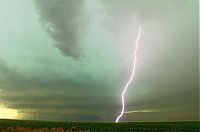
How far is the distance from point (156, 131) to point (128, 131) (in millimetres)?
3595

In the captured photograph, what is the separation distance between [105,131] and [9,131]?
2588 centimetres

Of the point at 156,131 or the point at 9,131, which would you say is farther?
the point at 156,131

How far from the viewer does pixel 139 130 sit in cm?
5447

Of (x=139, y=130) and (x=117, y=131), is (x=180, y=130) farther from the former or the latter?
(x=117, y=131)

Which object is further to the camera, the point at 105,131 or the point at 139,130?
the point at 139,130

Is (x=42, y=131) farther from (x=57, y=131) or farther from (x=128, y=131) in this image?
(x=128, y=131)

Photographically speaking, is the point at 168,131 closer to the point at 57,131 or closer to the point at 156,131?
the point at 156,131

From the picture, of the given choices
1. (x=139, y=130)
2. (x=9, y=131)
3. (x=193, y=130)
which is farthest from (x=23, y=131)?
(x=193, y=130)

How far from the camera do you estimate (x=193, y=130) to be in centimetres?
5638

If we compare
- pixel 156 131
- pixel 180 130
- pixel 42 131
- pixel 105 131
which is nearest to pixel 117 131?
pixel 105 131

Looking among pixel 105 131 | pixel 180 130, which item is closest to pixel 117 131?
pixel 105 131

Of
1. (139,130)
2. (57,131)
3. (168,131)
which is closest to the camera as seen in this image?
(57,131)

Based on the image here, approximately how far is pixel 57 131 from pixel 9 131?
311 cm

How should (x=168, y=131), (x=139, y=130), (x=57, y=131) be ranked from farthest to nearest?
(x=139, y=130), (x=168, y=131), (x=57, y=131)
